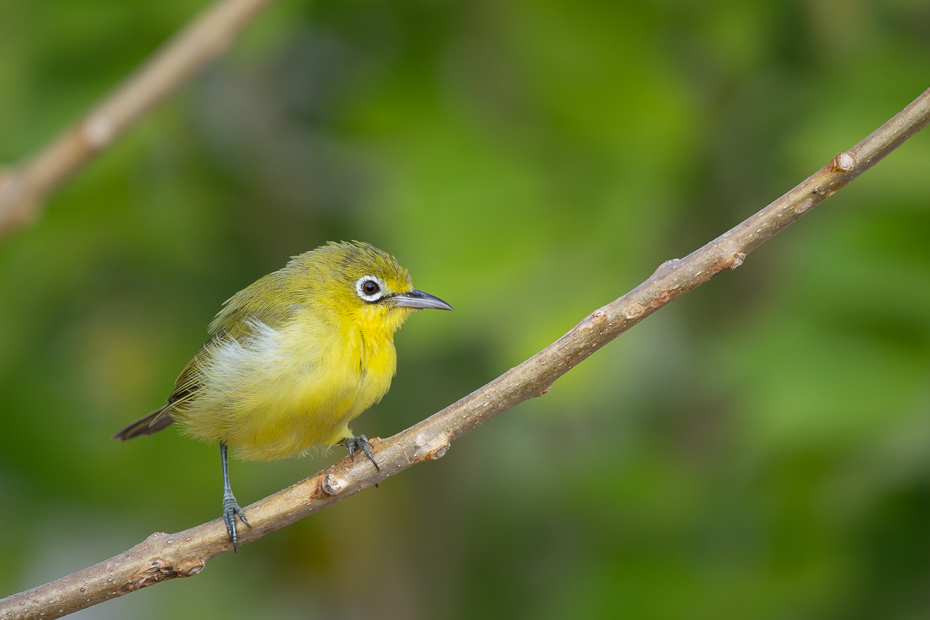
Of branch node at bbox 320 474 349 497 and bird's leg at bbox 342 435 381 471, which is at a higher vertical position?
bird's leg at bbox 342 435 381 471

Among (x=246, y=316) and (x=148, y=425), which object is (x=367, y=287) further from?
(x=148, y=425)

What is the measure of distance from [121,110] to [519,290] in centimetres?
153

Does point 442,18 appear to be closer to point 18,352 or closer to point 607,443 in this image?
point 607,443

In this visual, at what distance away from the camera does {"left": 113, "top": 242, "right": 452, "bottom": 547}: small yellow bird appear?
3.50 metres

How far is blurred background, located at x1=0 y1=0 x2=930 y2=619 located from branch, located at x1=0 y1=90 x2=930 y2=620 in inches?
37.9

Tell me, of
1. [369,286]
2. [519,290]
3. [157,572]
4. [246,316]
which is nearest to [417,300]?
[369,286]

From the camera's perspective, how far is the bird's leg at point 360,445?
8.86ft

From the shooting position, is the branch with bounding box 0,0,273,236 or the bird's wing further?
the bird's wing

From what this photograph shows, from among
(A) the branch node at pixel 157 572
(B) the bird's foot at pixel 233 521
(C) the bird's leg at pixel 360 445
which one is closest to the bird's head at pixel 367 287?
(C) the bird's leg at pixel 360 445

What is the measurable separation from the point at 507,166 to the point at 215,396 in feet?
4.79

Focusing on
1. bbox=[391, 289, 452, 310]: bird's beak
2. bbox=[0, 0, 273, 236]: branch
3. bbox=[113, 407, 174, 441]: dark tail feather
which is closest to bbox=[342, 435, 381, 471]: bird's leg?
bbox=[391, 289, 452, 310]: bird's beak

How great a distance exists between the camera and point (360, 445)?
308 cm

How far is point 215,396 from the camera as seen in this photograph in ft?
12.1

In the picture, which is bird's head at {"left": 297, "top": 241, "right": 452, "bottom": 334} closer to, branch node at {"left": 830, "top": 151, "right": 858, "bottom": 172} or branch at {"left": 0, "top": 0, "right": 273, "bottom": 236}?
branch at {"left": 0, "top": 0, "right": 273, "bottom": 236}
